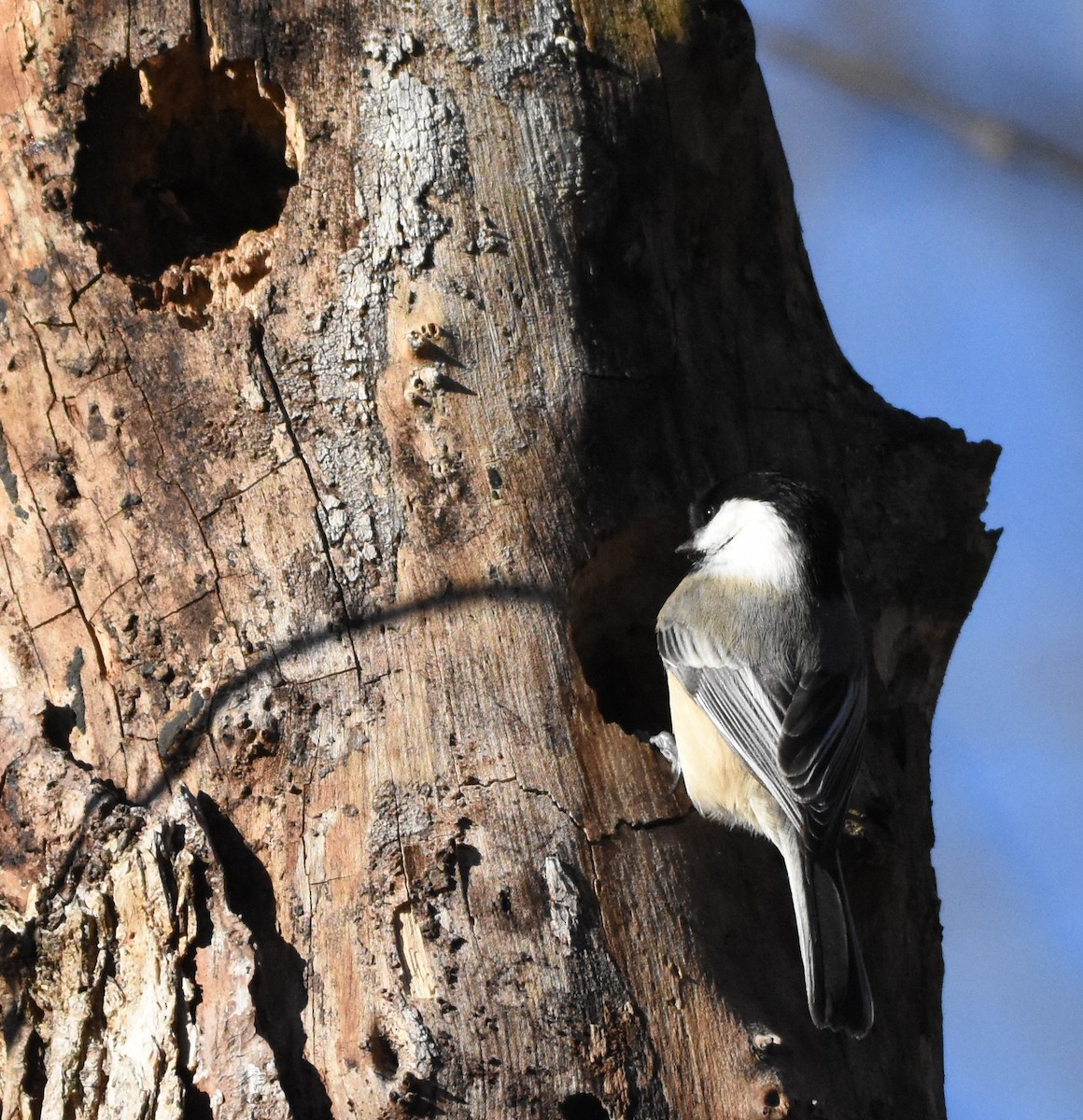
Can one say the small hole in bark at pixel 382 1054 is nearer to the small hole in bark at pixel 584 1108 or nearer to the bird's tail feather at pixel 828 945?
the small hole in bark at pixel 584 1108

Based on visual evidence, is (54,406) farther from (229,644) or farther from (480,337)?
(480,337)

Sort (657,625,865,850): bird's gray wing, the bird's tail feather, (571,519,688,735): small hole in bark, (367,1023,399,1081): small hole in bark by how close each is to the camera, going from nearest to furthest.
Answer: (367,1023,399,1081): small hole in bark
the bird's tail feather
(657,625,865,850): bird's gray wing
(571,519,688,735): small hole in bark

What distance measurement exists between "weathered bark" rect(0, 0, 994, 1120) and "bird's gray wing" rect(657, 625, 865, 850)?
3.9 inches

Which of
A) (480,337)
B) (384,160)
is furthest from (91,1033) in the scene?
(384,160)

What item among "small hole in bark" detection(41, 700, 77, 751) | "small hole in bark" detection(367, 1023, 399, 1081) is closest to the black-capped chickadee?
"small hole in bark" detection(367, 1023, 399, 1081)

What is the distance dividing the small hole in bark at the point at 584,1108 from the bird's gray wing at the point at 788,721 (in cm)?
60

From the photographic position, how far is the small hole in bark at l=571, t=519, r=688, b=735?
2.54 m

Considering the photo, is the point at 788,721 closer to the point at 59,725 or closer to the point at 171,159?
the point at 59,725

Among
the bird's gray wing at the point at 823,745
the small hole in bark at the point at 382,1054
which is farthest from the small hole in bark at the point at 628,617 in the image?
the small hole in bark at the point at 382,1054

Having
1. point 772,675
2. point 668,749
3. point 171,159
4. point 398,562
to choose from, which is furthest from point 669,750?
point 171,159

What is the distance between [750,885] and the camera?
2303 mm

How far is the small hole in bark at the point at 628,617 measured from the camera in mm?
2537

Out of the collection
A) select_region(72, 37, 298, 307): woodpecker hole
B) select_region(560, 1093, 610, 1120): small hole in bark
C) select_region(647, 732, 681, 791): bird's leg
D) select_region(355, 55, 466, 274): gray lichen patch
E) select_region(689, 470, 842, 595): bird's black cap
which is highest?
select_region(72, 37, 298, 307): woodpecker hole

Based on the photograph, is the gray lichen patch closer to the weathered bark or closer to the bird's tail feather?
the weathered bark
